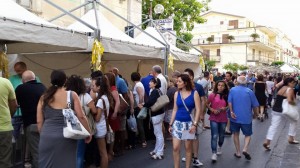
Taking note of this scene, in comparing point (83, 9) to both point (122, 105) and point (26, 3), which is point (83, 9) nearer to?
point (26, 3)

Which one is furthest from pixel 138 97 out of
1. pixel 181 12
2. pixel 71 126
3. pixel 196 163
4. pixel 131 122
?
pixel 181 12

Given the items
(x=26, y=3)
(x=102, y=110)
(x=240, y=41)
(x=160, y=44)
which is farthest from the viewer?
(x=240, y=41)

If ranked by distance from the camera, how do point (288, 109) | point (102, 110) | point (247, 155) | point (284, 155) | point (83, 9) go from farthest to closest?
point (83, 9), point (288, 109), point (284, 155), point (247, 155), point (102, 110)

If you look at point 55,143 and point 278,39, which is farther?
point 278,39

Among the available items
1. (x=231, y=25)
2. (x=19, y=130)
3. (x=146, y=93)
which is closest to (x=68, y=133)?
(x=19, y=130)

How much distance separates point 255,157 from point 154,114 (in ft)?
8.29

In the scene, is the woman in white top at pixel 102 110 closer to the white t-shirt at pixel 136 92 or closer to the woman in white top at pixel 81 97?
the woman in white top at pixel 81 97

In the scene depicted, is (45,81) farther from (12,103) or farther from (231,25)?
(231,25)

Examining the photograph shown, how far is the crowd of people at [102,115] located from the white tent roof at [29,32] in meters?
0.64

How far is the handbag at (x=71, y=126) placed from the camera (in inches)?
153

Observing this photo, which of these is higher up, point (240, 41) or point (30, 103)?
point (240, 41)

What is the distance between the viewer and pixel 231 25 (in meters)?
61.9

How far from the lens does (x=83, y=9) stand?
15.5 m

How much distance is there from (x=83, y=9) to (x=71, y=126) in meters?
12.4
